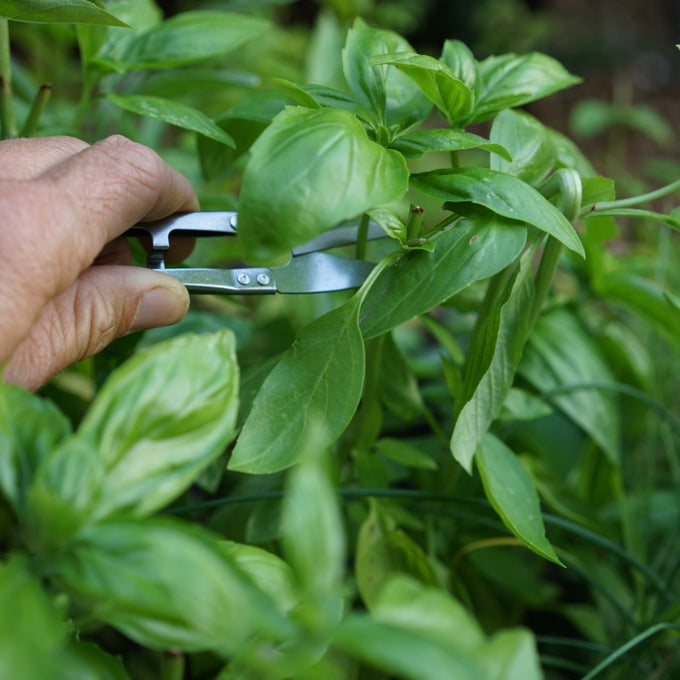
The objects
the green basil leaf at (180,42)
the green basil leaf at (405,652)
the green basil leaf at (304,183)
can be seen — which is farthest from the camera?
the green basil leaf at (180,42)

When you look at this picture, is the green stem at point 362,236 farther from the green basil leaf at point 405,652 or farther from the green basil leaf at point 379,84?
the green basil leaf at point 405,652

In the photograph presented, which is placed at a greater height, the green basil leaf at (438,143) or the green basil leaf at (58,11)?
the green basil leaf at (58,11)

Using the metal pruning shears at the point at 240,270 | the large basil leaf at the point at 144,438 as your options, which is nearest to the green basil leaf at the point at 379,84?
the metal pruning shears at the point at 240,270

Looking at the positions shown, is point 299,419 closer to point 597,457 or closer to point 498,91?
point 498,91

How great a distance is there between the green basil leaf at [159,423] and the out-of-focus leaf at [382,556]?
0.26 m

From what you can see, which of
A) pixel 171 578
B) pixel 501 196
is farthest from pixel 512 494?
pixel 171 578

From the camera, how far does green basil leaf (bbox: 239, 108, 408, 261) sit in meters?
0.34

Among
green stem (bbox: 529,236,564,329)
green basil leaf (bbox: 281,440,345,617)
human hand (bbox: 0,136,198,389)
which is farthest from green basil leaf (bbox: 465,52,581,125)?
green basil leaf (bbox: 281,440,345,617)

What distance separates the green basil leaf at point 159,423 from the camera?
0.28m

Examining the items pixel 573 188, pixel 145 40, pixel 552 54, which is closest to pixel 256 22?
pixel 145 40

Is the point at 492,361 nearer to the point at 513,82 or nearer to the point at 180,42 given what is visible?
the point at 513,82

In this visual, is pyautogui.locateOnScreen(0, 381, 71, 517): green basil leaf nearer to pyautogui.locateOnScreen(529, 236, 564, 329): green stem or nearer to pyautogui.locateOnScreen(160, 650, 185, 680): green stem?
pyautogui.locateOnScreen(160, 650, 185, 680): green stem

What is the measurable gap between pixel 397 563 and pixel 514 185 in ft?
0.98

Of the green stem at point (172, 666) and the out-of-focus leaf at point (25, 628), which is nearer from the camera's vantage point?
the out-of-focus leaf at point (25, 628)
